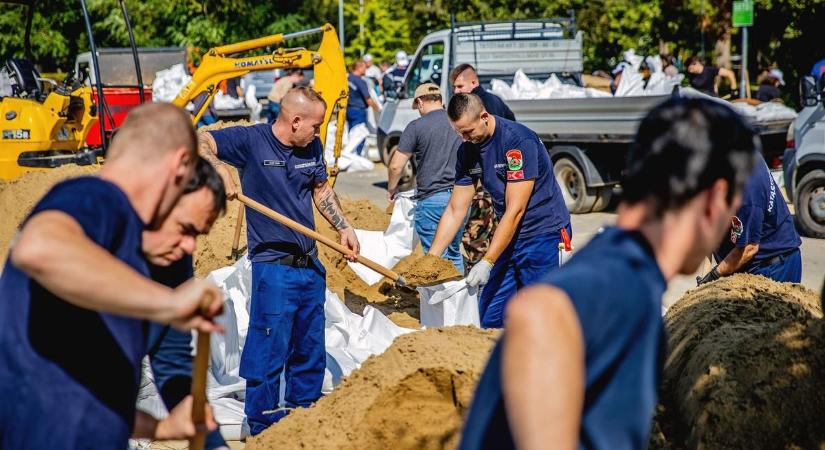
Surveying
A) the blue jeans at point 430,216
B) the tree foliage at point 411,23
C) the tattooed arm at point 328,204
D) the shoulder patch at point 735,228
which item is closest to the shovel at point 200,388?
the tattooed arm at point 328,204

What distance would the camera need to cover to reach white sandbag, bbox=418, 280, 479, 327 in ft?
22.3

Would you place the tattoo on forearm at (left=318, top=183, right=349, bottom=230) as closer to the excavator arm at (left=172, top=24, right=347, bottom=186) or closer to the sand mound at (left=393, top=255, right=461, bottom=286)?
the sand mound at (left=393, top=255, right=461, bottom=286)

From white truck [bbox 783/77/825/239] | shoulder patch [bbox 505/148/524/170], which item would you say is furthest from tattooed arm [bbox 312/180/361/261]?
white truck [bbox 783/77/825/239]

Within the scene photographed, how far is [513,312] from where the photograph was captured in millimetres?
1831

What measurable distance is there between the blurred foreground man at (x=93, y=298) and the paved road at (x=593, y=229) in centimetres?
196

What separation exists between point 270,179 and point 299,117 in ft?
1.38

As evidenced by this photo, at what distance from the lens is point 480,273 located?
655 cm

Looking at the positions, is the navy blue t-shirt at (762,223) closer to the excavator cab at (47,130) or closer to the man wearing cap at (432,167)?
the man wearing cap at (432,167)

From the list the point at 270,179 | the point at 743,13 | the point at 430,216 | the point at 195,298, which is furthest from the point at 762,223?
the point at 743,13

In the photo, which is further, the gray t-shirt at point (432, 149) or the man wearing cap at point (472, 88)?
the man wearing cap at point (472, 88)

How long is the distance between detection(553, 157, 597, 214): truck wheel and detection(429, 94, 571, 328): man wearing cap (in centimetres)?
665

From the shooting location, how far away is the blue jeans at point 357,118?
1975cm

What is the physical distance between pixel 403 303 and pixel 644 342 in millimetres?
7246

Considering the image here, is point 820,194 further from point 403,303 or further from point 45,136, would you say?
point 45,136
